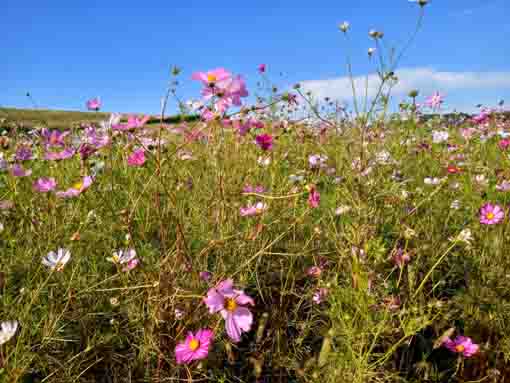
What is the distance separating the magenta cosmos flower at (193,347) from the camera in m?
0.90

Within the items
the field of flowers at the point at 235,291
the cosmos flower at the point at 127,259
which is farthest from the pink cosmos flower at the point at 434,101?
the cosmos flower at the point at 127,259

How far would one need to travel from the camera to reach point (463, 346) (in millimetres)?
1110

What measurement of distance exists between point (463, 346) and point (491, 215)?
553 millimetres

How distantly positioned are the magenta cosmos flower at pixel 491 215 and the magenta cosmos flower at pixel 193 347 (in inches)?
40.5

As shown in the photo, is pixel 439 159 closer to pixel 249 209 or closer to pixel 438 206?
pixel 438 206

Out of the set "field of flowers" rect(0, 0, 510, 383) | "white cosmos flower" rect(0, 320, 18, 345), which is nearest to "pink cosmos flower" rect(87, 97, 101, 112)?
"field of flowers" rect(0, 0, 510, 383)

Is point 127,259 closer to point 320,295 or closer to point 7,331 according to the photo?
point 7,331

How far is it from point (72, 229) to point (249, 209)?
0.61 meters

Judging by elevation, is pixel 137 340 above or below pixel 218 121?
below

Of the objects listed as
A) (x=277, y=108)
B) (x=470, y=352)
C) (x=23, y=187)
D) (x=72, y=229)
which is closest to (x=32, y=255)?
(x=72, y=229)

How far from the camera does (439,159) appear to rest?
8.46ft

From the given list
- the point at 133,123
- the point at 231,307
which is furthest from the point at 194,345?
the point at 133,123

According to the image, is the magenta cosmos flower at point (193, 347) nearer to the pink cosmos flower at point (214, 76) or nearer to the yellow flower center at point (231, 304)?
the yellow flower center at point (231, 304)

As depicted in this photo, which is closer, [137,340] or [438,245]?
[137,340]
